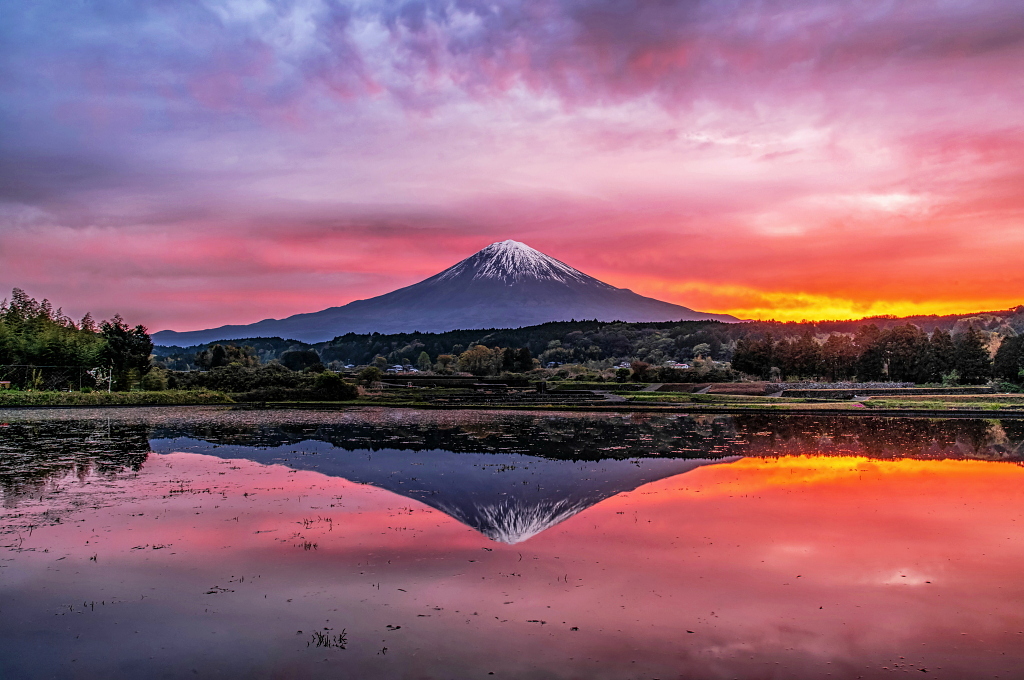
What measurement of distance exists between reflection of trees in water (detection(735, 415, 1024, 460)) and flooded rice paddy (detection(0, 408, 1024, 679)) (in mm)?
2236

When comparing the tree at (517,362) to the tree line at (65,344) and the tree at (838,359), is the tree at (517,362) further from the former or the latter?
the tree line at (65,344)

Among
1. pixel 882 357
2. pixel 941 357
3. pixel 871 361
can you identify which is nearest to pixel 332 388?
pixel 871 361

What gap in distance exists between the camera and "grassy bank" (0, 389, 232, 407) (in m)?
54.6

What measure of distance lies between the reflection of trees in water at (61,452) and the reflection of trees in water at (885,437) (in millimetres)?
25109

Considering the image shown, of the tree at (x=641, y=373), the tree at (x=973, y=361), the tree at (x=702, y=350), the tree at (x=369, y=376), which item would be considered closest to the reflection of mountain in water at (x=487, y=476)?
the tree at (x=369, y=376)

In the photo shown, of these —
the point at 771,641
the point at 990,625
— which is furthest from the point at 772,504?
the point at 771,641

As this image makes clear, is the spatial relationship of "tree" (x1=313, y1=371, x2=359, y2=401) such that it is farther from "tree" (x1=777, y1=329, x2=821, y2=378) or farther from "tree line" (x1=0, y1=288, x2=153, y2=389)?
"tree" (x1=777, y1=329, x2=821, y2=378)

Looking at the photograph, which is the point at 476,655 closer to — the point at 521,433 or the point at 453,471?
the point at 453,471

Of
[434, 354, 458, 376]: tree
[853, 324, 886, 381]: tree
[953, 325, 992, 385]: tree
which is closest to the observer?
[953, 325, 992, 385]: tree

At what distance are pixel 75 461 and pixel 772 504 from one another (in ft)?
77.1

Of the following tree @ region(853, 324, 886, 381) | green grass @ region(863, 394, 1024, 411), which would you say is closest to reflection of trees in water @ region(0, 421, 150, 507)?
green grass @ region(863, 394, 1024, 411)

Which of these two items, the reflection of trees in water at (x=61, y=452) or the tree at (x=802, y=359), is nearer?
the reflection of trees in water at (x=61, y=452)

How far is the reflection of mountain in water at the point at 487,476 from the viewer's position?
17.7 meters

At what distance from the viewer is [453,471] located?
24.7m
